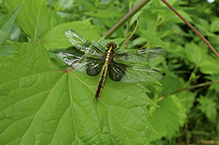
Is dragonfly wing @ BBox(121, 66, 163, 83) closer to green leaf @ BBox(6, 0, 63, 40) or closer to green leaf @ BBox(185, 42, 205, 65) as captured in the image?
green leaf @ BBox(6, 0, 63, 40)

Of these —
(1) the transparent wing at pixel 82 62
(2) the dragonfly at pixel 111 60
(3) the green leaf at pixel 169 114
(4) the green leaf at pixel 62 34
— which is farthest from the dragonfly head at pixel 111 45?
(3) the green leaf at pixel 169 114

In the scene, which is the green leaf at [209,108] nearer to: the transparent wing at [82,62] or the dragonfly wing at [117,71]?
the dragonfly wing at [117,71]

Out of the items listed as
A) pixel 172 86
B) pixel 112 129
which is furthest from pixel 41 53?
pixel 172 86

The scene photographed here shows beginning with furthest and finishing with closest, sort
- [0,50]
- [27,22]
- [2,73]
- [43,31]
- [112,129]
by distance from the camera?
[43,31]
[27,22]
[0,50]
[112,129]
[2,73]

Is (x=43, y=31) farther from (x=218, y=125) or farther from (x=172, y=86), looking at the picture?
(x=218, y=125)

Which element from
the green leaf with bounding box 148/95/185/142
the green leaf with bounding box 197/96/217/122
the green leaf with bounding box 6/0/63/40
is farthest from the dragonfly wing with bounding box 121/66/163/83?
the green leaf with bounding box 197/96/217/122

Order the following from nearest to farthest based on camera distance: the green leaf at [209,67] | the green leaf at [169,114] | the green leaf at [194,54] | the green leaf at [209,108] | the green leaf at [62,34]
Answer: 1. the green leaf at [62,34]
2. the green leaf at [169,114]
3. the green leaf at [209,67]
4. the green leaf at [194,54]
5. the green leaf at [209,108]
